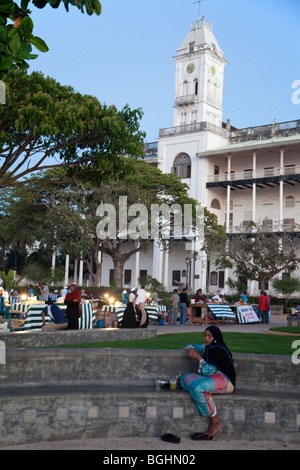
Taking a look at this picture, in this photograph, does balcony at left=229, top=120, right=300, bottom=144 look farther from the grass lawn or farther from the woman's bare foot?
the woman's bare foot

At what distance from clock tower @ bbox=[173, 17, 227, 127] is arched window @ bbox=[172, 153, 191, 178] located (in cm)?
323

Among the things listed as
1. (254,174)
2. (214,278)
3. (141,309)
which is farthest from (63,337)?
(214,278)

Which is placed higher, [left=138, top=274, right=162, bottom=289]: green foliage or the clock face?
the clock face

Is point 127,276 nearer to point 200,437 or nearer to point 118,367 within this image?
point 118,367

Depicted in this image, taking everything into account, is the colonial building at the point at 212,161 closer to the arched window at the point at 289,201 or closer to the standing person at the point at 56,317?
the arched window at the point at 289,201

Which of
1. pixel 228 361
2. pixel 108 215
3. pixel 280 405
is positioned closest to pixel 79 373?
pixel 228 361

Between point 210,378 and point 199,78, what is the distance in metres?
42.0

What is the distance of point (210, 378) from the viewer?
19.7 ft

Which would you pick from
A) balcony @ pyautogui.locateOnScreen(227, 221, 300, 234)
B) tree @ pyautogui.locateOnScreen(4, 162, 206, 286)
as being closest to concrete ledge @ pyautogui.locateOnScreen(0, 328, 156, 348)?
tree @ pyautogui.locateOnScreen(4, 162, 206, 286)

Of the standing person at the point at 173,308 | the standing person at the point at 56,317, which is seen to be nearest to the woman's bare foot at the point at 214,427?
the standing person at the point at 56,317

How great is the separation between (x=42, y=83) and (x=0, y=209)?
1105 inches

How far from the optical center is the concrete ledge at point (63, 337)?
301 inches

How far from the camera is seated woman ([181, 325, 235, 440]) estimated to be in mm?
5875

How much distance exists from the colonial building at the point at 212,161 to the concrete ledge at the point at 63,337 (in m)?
29.2
